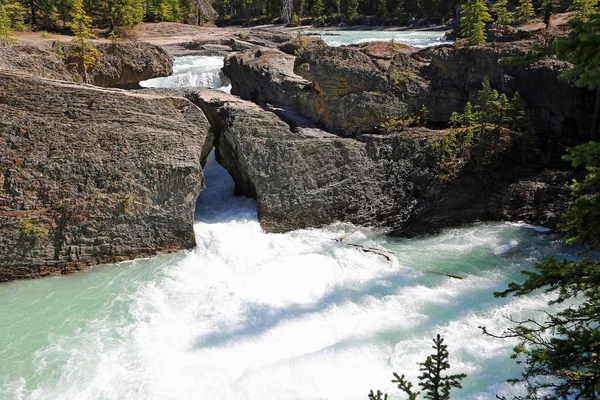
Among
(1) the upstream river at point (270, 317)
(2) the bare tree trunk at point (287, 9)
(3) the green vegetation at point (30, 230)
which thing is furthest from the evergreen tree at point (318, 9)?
(3) the green vegetation at point (30, 230)

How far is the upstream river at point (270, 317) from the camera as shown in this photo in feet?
26.1

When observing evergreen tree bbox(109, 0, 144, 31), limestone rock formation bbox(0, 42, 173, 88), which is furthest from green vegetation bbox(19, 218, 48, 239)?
evergreen tree bbox(109, 0, 144, 31)

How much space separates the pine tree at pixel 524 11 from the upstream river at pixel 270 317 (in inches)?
484

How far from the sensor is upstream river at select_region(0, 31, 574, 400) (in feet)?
26.1

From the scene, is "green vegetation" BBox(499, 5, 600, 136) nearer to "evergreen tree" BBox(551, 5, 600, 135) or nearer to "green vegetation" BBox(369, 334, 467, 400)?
"evergreen tree" BBox(551, 5, 600, 135)

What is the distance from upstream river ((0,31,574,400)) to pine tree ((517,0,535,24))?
40.3 feet

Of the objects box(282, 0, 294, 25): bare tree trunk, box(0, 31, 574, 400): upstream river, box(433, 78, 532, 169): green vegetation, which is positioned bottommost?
box(0, 31, 574, 400): upstream river

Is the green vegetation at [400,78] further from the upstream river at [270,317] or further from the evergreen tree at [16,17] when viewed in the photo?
the evergreen tree at [16,17]

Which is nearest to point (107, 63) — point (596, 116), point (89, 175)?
point (89, 175)

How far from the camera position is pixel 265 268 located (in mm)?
11977

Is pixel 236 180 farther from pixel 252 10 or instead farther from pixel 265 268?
pixel 252 10

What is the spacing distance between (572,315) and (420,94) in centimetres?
1345

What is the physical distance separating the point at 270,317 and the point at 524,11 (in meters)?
19.3

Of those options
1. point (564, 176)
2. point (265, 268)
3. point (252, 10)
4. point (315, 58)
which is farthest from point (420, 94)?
point (252, 10)
